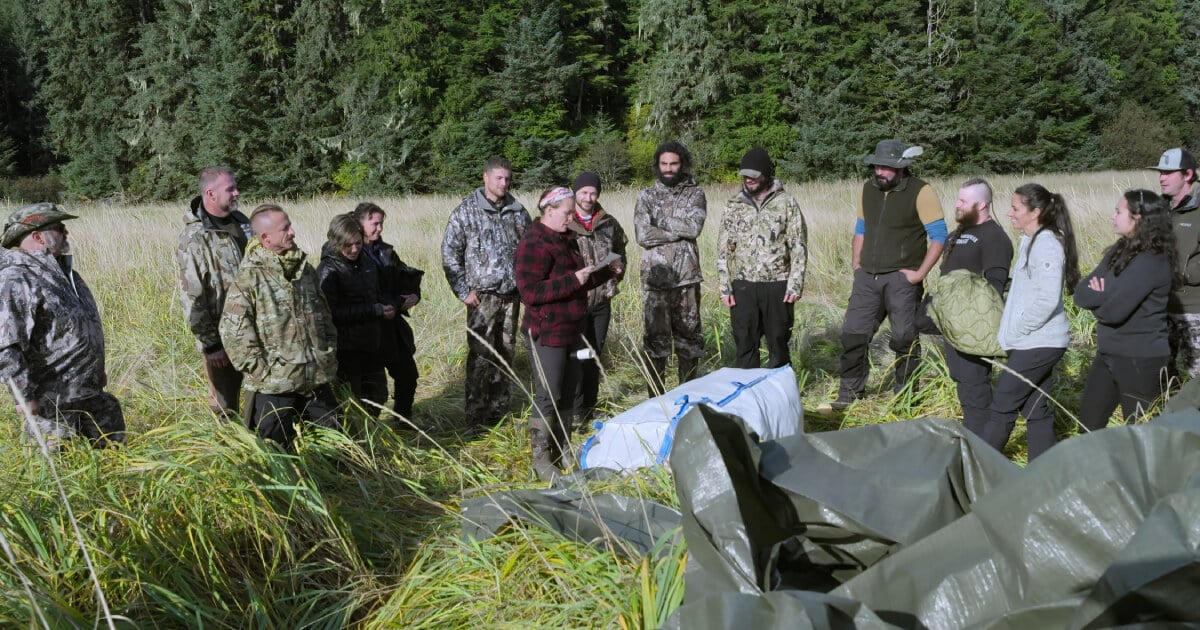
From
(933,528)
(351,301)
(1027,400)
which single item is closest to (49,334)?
(351,301)

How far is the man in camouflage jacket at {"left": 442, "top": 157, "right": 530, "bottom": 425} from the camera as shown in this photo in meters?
5.38

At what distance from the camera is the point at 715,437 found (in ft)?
6.30

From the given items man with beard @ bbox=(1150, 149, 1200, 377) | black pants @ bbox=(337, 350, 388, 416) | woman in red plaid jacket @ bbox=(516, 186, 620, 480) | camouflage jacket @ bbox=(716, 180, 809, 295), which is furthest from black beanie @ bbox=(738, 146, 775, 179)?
black pants @ bbox=(337, 350, 388, 416)

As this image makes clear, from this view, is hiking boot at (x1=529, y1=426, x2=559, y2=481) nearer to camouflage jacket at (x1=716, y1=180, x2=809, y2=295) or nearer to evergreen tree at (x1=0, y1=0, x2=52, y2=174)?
camouflage jacket at (x1=716, y1=180, x2=809, y2=295)

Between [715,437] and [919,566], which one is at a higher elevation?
[715,437]

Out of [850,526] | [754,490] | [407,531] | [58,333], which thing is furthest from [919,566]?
[58,333]

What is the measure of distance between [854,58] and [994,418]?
1389 inches

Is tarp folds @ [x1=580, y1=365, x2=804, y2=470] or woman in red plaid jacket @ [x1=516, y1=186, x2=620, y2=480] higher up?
woman in red plaid jacket @ [x1=516, y1=186, x2=620, y2=480]

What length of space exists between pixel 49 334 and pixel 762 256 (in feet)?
13.1

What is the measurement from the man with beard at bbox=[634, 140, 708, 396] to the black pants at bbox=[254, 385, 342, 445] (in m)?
2.36

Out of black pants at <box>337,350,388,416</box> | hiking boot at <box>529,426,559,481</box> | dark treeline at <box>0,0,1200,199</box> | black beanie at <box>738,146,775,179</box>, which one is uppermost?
dark treeline at <box>0,0,1200,199</box>

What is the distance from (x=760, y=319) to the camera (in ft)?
18.5

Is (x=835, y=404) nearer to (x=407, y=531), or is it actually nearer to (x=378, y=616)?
(x=407, y=531)

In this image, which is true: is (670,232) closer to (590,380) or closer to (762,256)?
(762,256)
